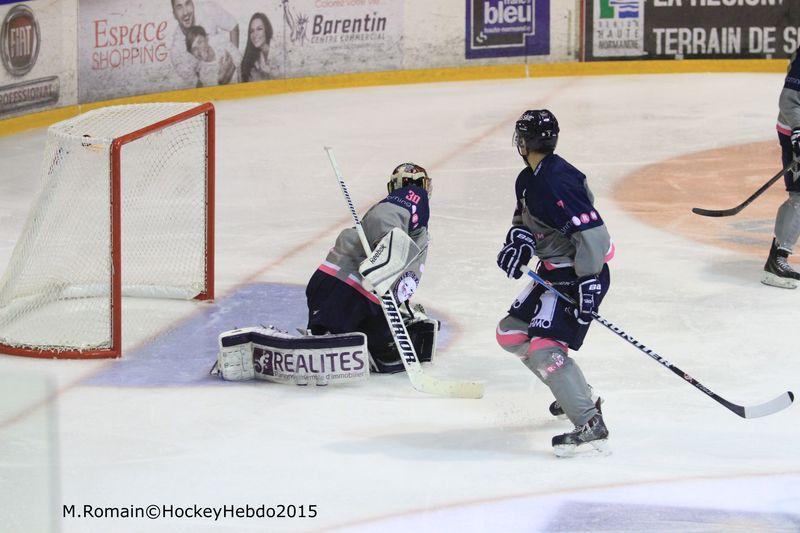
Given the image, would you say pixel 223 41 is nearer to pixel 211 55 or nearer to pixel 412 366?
pixel 211 55

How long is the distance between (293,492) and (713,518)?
3.75 feet

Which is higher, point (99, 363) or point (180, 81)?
point (180, 81)

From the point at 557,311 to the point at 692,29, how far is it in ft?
26.5

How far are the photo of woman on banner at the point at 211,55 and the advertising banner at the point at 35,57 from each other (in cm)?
111

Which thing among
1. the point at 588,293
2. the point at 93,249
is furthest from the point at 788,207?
the point at 93,249

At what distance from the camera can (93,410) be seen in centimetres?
463

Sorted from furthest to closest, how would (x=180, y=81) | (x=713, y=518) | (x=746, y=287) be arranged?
1. (x=180, y=81)
2. (x=746, y=287)
3. (x=713, y=518)

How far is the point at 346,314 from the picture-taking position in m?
4.93

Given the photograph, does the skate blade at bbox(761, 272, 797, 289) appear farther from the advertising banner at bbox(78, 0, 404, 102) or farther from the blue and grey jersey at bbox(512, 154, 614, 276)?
the advertising banner at bbox(78, 0, 404, 102)

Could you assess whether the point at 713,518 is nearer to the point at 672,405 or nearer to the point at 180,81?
the point at 672,405

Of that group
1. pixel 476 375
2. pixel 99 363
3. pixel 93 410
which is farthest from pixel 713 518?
pixel 99 363

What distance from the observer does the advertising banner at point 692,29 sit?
11.6 meters

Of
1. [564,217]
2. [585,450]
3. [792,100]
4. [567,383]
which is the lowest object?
[585,450]

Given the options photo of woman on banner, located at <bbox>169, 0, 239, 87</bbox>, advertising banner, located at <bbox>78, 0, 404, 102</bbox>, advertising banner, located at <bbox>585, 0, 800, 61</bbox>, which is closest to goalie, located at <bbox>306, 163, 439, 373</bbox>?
advertising banner, located at <bbox>78, 0, 404, 102</bbox>
